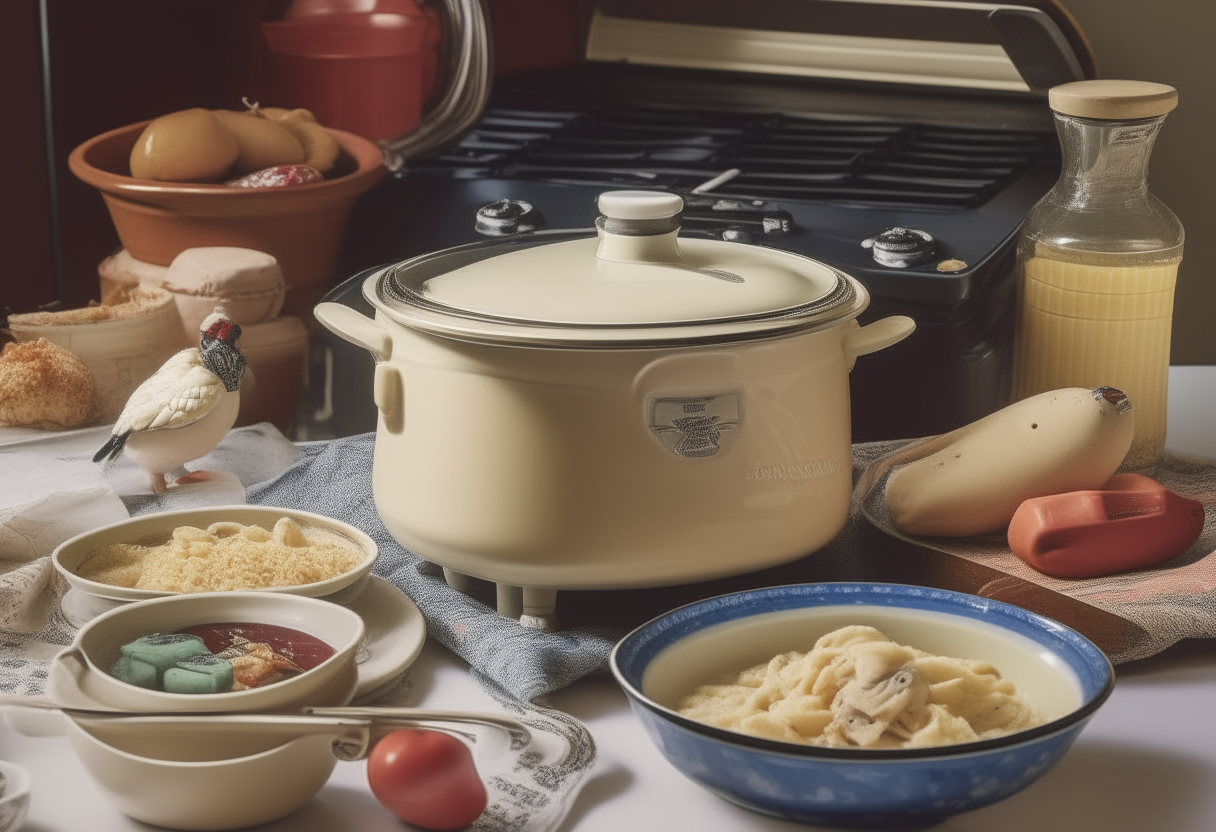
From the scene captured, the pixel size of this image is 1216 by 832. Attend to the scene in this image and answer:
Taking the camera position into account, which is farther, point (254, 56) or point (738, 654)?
point (254, 56)

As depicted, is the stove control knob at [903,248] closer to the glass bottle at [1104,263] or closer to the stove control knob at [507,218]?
the glass bottle at [1104,263]

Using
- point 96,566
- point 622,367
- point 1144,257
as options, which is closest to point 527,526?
point 622,367

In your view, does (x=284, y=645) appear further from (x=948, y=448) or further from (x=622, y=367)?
(x=948, y=448)

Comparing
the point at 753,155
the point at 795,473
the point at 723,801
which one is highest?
the point at 753,155

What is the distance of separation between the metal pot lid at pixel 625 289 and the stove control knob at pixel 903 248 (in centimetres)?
17

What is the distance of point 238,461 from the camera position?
42.4 inches

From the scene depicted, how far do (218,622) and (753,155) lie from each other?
0.81 m

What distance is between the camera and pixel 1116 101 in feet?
3.03

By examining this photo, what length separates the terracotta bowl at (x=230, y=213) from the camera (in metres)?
1.16

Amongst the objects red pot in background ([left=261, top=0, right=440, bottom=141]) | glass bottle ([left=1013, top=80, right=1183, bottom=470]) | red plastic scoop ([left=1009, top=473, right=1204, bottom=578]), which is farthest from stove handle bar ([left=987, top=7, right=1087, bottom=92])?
red plastic scoop ([left=1009, top=473, right=1204, bottom=578])

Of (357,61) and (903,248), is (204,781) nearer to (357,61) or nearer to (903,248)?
(903,248)

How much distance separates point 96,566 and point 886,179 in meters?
0.72

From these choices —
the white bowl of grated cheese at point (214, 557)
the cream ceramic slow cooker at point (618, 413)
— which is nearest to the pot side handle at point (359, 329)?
the cream ceramic slow cooker at point (618, 413)

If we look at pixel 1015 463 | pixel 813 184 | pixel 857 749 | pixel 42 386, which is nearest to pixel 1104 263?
pixel 1015 463
